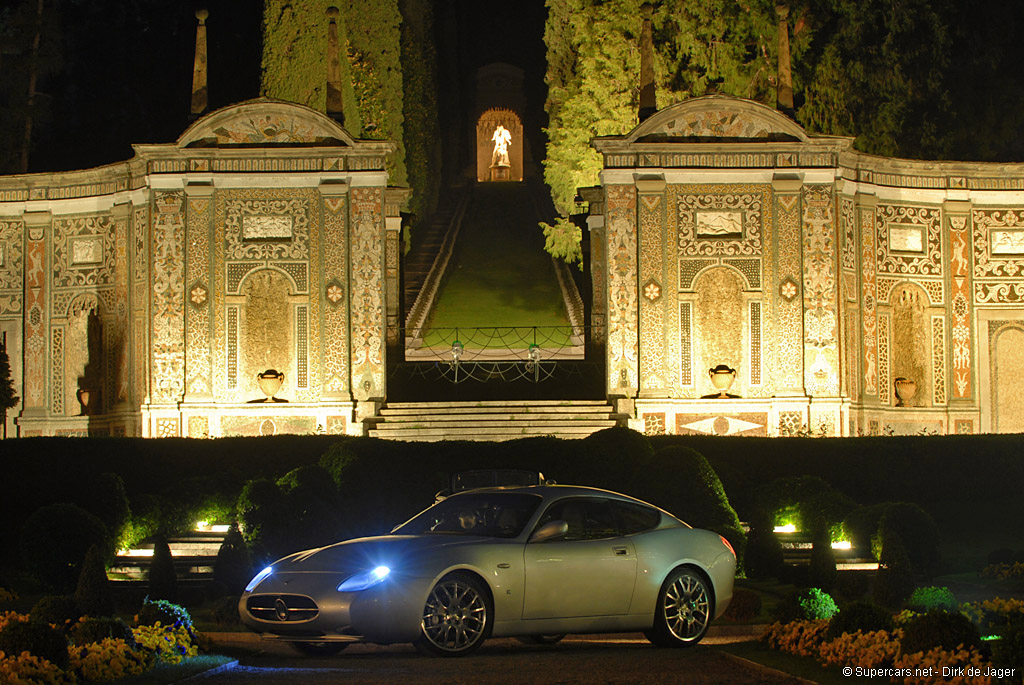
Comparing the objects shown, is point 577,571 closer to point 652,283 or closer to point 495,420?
point 495,420

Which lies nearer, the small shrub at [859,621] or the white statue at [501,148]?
the small shrub at [859,621]

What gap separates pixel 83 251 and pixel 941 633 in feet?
85.2

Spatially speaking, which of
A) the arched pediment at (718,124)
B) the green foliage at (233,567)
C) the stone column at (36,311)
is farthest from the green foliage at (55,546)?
the arched pediment at (718,124)

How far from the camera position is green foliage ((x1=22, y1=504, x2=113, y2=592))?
1722 cm

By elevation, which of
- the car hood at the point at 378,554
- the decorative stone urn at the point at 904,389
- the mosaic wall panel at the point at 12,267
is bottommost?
the car hood at the point at 378,554

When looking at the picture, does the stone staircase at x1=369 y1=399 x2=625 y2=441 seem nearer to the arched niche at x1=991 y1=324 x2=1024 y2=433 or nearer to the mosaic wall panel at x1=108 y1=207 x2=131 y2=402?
the mosaic wall panel at x1=108 y1=207 x2=131 y2=402

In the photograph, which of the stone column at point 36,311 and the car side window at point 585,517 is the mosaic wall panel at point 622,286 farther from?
the car side window at point 585,517

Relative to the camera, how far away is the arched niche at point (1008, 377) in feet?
103

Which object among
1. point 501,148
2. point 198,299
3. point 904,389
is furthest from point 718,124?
point 501,148

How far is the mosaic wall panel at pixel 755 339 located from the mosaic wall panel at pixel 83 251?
14.7 metres

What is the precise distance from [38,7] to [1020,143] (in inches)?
1258

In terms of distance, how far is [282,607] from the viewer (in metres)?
10.6

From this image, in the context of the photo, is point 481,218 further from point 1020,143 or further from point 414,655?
point 414,655

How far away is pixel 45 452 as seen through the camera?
2275 centimetres
